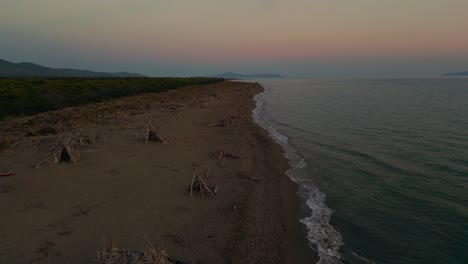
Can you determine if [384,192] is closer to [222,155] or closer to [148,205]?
[222,155]

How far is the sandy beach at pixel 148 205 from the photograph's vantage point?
605 cm

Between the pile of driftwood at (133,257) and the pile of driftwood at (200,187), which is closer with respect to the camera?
the pile of driftwood at (133,257)

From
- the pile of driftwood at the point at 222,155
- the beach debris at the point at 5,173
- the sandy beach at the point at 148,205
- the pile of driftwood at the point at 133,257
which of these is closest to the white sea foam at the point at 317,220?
the sandy beach at the point at 148,205

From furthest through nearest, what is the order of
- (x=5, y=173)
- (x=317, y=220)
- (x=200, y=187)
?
1. (x=5, y=173)
2. (x=200, y=187)
3. (x=317, y=220)

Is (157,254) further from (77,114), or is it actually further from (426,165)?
(77,114)

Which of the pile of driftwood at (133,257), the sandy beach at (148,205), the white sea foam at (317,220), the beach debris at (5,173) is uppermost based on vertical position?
the pile of driftwood at (133,257)

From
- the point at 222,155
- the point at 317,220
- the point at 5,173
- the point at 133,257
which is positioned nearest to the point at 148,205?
the point at 133,257

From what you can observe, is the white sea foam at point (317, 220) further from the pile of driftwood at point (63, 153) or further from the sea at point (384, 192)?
the pile of driftwood at point (63, 153)

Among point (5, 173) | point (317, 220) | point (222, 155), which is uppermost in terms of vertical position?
point (5, 173)

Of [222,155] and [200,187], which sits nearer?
[200,187]

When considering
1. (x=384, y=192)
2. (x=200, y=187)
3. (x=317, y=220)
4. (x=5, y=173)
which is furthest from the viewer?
(x=384, y=192)

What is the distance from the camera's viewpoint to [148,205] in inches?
313

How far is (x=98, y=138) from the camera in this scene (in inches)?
597

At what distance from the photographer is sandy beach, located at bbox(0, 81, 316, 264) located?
19.9 ft
